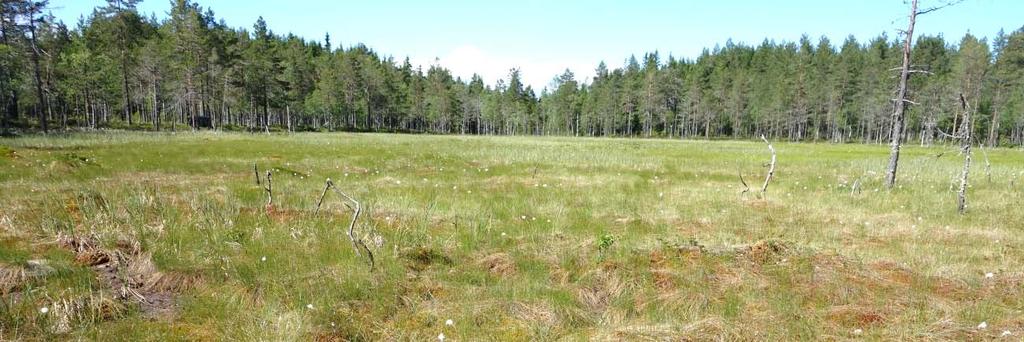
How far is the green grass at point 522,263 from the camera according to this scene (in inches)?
221

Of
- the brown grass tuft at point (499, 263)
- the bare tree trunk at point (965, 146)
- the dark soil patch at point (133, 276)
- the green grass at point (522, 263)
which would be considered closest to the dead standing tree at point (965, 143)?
the bare tree trunk at point (965, 146)

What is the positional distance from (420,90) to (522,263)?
111 m

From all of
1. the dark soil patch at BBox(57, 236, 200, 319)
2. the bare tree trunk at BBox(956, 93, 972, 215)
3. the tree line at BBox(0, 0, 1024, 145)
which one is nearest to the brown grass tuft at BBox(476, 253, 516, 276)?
the dark soil patch at BBox(57, 236, 200, 319)

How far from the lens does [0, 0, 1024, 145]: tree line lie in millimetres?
61438

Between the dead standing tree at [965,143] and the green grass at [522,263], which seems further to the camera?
the dead standing tree at [965,143]

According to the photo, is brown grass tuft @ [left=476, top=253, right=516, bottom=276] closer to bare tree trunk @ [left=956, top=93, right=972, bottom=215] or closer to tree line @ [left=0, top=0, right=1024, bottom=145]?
bare tree trunk @ [left=956, top=93, right=972, bottom=215]

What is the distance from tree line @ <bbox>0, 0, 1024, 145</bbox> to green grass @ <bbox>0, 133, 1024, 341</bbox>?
28.0m

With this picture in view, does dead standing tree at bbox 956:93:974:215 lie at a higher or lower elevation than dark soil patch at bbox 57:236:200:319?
higher

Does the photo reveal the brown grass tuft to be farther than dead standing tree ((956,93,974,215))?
No

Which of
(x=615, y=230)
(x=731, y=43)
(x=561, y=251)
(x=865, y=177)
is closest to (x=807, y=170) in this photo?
(x=865, y=177)

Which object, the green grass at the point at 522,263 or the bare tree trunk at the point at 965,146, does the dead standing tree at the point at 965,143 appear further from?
the green grass at the point at 522,263

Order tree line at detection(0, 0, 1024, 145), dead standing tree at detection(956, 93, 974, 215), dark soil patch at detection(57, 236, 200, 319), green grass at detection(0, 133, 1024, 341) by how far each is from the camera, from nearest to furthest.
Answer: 1. green grass at detection(0, 133, 1024, 341)
2. dark soil patch at detection(57, 236, 200, 319)
3. dead standing tree at detection(956, 93, 974, 215)
4. tree line at detection(0, 0, 1024, 145)

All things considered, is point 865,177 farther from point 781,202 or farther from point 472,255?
point 472,255

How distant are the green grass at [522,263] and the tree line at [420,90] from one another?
28.0 meters
